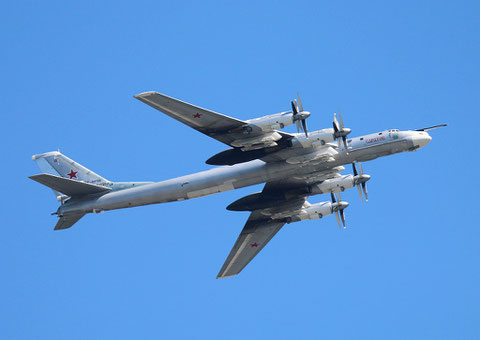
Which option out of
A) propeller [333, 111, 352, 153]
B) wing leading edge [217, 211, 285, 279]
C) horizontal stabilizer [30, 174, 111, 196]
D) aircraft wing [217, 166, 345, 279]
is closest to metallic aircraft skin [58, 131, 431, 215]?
horizontal stabilizer [30, 174, 111, 196]

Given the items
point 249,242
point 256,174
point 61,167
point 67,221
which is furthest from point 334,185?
point 61,167

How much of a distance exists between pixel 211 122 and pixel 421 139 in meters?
13.1

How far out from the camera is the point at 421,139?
147ft

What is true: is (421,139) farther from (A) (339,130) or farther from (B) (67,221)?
(B) (67,221)

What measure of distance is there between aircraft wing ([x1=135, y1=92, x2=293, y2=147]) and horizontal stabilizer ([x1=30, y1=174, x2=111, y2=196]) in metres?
8.71

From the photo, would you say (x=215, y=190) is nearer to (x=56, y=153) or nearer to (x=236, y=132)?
(x=236, y=132)

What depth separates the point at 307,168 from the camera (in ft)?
148

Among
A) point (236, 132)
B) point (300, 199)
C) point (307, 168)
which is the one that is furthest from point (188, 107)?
point (300, 199)

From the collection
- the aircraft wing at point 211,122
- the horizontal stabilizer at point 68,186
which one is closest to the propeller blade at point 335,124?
the aircraft wing at point 211,122

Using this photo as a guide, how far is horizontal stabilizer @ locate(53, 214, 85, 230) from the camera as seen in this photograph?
46.8 m

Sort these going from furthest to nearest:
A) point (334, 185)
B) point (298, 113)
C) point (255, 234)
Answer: point (255, 234) < point (334, 185) < point (298, 113)

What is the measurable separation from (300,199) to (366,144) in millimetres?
7363

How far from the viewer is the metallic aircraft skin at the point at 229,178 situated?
1766 inches

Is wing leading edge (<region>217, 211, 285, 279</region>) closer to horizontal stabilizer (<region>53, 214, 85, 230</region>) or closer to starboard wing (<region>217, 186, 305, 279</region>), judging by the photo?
starboard wing (<region>217, 186, 305, 279</region>)
